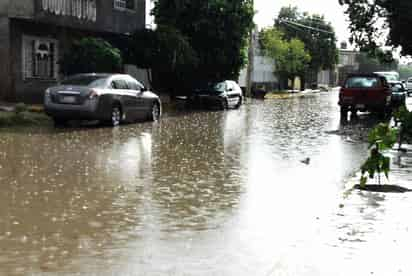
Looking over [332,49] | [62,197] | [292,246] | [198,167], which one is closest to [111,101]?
[198,167]

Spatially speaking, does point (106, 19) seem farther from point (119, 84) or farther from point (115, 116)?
point (115, 116)

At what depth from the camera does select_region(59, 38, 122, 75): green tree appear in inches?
1016

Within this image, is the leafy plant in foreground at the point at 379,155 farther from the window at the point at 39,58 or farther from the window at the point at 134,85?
the window at the point at 39,58

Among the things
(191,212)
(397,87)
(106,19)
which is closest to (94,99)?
(191,212)

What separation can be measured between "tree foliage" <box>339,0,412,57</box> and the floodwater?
16.7m

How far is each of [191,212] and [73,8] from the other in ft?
70.0

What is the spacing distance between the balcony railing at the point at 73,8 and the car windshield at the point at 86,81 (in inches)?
253

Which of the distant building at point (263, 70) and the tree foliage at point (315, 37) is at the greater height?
the tree foliage at point (315, 37)

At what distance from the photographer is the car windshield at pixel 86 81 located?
19753mm

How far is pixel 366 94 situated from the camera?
27.9m

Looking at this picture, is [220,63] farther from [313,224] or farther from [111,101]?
[313,224]

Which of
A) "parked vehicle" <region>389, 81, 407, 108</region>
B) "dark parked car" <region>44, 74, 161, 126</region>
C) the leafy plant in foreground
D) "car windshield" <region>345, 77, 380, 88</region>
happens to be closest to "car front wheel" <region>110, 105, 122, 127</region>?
"dark parked car" <region>44, 74, 161, 126</region>

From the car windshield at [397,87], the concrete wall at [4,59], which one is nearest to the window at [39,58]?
the concrete wall at [4,59]

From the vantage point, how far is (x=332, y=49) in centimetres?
8125
